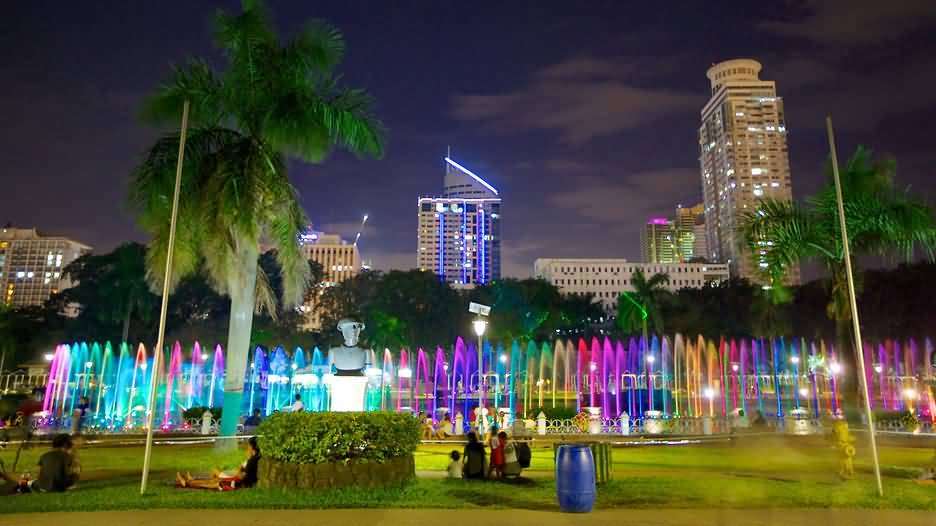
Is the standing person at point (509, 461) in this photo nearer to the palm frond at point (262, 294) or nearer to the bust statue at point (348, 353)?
the bust statue at point (348, 353)

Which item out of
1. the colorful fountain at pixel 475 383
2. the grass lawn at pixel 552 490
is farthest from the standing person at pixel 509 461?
the colorful fountain at pixel 475 383

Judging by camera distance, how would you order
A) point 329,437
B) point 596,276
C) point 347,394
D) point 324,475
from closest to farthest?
point 324,475 < point 329,437 < point 347,394 < point 596,276

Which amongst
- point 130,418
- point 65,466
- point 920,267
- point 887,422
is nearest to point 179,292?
point 130,418

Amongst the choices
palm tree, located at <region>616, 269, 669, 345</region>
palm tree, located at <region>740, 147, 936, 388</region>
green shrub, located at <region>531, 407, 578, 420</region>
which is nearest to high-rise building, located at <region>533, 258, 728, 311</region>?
palm tree, located at <region>616, 269, 669, 345</region>

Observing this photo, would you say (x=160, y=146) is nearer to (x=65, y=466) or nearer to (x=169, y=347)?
(x=65, y=466)

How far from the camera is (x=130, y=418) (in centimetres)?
2911

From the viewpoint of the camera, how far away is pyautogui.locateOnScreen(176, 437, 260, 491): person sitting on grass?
1213cm

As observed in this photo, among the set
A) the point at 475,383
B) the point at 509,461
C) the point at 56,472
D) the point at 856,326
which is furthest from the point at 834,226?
the point at 475,383

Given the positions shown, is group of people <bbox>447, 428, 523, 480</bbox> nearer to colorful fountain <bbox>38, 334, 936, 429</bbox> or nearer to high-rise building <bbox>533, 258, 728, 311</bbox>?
colorful fountain <bbox>38, 334, 936, 429</bbox>

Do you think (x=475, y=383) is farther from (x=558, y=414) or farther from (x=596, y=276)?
(x=596, y=276)

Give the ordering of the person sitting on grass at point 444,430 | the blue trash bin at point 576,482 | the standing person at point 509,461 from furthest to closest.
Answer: the person sitting on grass at point 444,430, the standing person at point 509,461, the blue trash bin at point 576,482

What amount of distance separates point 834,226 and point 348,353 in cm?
1448

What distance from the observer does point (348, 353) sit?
545 inches

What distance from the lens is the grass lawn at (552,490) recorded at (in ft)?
35.3
